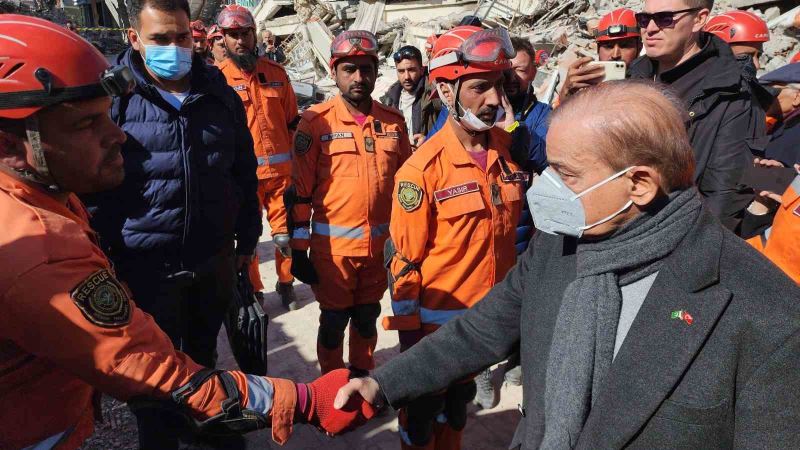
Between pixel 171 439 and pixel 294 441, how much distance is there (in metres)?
0.93

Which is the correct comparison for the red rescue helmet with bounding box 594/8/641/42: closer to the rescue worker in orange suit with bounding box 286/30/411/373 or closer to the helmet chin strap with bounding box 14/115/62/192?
the rescue worker in orange suit with bounding box 286/30/411/373

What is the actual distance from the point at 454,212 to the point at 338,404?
1.14 meters

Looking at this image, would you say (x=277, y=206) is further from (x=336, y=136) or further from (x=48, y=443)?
(x=48, y=443)

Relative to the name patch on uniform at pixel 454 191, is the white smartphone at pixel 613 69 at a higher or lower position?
higher

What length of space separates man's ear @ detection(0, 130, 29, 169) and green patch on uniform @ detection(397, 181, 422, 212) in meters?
1.57

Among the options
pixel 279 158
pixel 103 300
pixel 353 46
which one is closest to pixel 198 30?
pixel 279 158

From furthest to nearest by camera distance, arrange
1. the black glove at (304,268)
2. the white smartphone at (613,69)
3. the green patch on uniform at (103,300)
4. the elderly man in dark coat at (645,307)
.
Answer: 1. the black glove at (304,268)
2. the white smartphone at (613,69)
3. the green patch on uniform at (103,300)
4. the elderly man in dark coat at (645,307)

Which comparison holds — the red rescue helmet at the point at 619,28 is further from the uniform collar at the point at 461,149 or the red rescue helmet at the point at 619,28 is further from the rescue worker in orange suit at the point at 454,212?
the uniform collar at the point at 461,149

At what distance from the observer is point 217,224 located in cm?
299

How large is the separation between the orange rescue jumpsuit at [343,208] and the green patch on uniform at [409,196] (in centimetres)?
107

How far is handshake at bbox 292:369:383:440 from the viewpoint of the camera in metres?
1.99

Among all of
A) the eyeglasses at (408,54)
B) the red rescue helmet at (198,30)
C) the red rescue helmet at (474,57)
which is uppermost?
the red rescue helmet at (474,57)

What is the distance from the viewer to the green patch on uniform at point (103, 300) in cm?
150

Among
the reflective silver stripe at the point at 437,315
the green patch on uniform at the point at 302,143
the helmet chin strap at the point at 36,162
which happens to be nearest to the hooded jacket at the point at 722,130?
the reflective silver stripe at the point at 437,315
